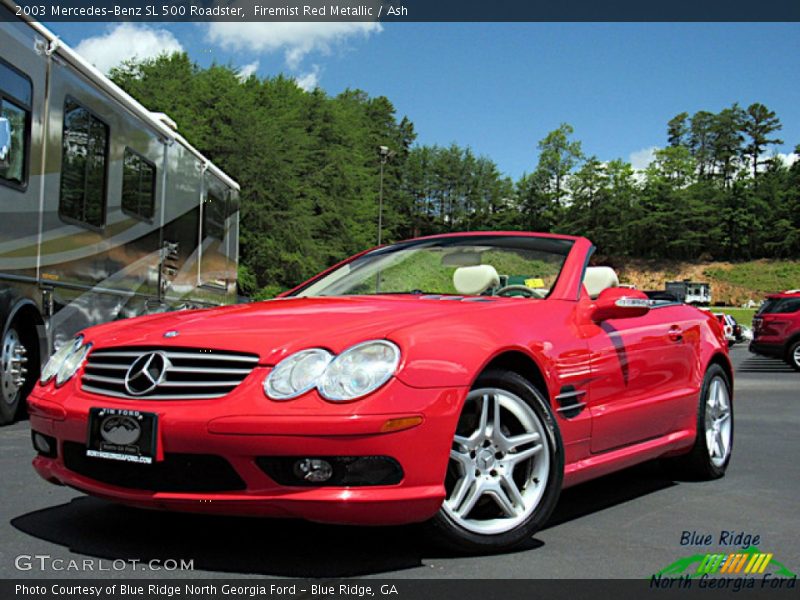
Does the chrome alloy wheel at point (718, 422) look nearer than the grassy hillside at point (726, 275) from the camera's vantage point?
Yes

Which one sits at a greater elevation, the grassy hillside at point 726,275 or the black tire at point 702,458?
the grassy hillside at point 726,275

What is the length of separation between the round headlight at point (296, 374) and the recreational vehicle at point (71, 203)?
4.61 meters

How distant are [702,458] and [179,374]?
3367 millimetres

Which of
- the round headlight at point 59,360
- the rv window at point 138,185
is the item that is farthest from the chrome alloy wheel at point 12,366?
the round headlight at point 59,360

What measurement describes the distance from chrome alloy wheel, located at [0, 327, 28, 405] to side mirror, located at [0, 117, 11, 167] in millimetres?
1351

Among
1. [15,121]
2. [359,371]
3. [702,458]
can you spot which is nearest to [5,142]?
[15,121]

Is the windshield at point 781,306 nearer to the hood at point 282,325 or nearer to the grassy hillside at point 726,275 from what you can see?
the hood at point 282,325

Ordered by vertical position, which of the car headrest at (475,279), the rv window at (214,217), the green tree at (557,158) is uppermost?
the green tree at (557,158)

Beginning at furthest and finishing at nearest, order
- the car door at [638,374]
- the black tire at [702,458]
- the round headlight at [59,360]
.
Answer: the black tire at [702,458]
the car door at [638,374]
the round headlight at [59,360]

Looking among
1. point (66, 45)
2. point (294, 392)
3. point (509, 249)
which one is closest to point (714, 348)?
point (509, 249)

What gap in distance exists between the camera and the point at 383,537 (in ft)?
12.7

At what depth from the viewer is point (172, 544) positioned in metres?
3.68

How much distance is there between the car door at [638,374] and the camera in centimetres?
444

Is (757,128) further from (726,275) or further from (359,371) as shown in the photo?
(359,371)
